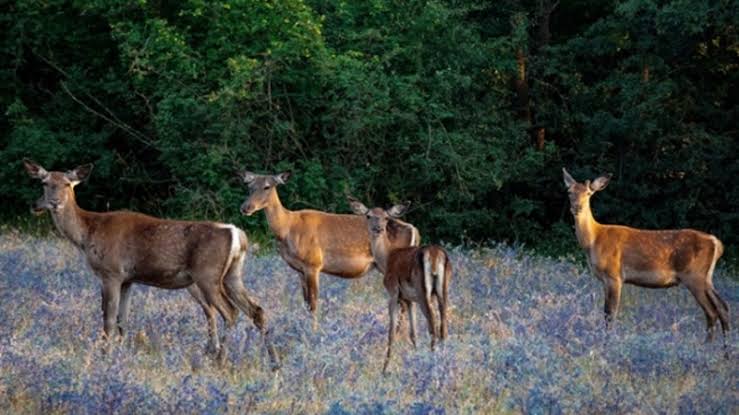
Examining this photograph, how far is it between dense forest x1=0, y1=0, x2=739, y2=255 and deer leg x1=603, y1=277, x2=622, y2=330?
8.03 metres

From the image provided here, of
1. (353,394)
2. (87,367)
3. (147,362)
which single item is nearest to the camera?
(353,394)

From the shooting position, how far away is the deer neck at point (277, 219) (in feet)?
43.4

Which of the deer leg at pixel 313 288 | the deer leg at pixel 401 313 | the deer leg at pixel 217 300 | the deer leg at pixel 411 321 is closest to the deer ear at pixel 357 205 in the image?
the deer leg at pixel 313 288

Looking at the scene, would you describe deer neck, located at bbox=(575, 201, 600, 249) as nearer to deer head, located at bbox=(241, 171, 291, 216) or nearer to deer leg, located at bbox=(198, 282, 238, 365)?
deer head, located at bbox=(241, 171, 291, 216)

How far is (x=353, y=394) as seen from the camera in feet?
25.1

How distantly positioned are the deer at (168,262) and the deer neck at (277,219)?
2.65 m

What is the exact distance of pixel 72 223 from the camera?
424 inches

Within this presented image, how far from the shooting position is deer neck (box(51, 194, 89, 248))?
1073cm

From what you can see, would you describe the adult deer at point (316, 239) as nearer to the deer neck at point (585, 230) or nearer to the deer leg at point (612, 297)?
the deer neck at point (585, 230)

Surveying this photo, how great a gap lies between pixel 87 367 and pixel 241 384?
3.40 feet

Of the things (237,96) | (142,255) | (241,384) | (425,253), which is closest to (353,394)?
(241,384)

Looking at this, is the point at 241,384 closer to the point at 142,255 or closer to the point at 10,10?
the point at 142,255

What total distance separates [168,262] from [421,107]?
11679 mm

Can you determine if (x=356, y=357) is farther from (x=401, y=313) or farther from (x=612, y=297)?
(x=612, y=297)
